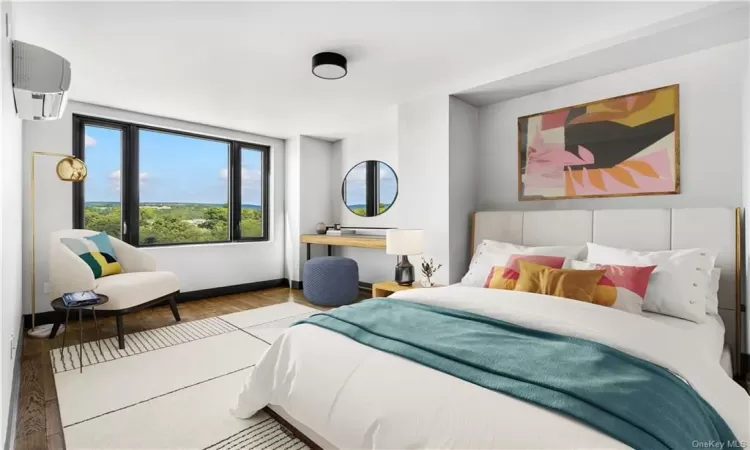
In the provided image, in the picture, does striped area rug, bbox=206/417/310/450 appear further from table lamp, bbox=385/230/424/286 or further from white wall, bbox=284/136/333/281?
white wall, bbox=284/136/333/281

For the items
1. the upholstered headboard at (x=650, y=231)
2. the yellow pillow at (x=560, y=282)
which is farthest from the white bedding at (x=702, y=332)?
the yellow pillow at (x=560, y=282)

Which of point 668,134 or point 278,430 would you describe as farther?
point 668,134

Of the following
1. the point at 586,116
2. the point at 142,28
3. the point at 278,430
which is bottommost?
the point at 278,430

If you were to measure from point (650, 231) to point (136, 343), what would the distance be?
427cm

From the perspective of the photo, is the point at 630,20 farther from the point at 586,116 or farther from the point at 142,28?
the point at 142,28

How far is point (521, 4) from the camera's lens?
2.17m

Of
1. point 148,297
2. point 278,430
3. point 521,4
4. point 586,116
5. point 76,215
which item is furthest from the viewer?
point 76,215

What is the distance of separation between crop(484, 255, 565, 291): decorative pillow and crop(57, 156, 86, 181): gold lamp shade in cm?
393

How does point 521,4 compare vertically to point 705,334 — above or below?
above

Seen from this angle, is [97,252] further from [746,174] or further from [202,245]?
[746,174]

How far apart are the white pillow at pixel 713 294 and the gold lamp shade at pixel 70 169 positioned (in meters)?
5.20

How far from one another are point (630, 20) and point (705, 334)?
1.93 metres

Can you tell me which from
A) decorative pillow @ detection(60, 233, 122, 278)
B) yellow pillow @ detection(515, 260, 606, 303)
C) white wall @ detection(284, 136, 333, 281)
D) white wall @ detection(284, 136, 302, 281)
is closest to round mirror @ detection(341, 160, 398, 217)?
white wall @ detection(284, 136, 333, 281)

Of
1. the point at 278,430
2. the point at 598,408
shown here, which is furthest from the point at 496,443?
the point at 278,430
